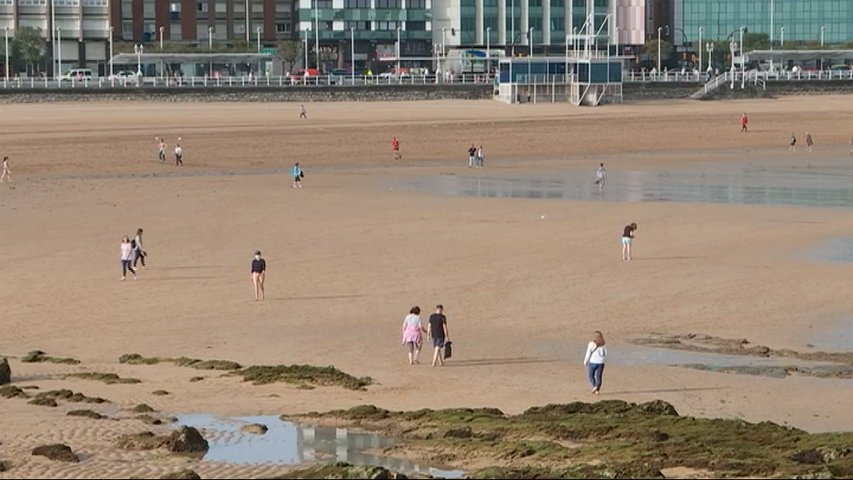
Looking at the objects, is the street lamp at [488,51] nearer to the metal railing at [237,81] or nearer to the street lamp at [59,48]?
the metal railing at [237,81]

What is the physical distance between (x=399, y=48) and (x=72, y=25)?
22.6 meters

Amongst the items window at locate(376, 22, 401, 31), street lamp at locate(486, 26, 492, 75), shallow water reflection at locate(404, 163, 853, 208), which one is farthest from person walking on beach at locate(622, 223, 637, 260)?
window at locate(376, 22, 401, 31)

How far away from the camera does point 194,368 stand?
25.1 m

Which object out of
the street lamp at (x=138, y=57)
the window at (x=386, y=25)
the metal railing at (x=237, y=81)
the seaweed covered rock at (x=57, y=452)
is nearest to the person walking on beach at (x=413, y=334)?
the seaweed covered rock at (x=57, y=452)

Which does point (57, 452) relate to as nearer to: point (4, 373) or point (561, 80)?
point (4, 373)

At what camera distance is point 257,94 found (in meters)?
99.4

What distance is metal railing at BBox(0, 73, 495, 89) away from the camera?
95.2 metres

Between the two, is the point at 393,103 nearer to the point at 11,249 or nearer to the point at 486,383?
the point at 11,249

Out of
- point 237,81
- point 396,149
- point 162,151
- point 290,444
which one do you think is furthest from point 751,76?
point 290,444

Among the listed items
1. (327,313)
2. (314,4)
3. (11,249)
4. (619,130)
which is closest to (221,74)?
(314,4)

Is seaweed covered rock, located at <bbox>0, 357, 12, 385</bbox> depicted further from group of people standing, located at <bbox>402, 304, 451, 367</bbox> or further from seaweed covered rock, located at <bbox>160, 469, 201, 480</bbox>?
seaweed covered rock, located at <bbox>160, 469, 201, 480</bbox>

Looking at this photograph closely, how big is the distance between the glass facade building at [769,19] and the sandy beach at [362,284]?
224ft

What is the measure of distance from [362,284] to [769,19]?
111 metres

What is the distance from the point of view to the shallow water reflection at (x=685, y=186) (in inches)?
2067
